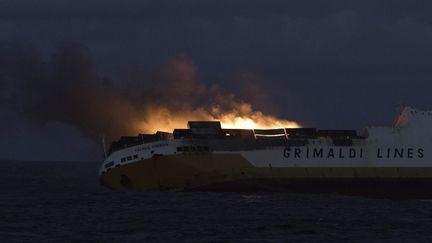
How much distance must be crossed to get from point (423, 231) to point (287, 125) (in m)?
→ 32.0

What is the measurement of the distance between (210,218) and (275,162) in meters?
18.5

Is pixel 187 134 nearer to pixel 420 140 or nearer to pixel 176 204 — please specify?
pixel 176 204

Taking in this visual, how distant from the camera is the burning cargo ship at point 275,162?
73750 mm

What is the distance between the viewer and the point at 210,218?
57.3 meters

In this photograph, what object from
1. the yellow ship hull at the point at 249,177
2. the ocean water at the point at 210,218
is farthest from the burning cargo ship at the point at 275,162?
the ocean water at the point at 210,218

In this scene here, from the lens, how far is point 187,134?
75375 mm

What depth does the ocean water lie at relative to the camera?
4862 cm

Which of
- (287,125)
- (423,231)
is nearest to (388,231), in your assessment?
(423,231)

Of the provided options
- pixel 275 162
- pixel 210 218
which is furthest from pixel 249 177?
pixel 210 218

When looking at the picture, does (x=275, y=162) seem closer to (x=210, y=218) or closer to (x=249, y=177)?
(x=249, y=177)

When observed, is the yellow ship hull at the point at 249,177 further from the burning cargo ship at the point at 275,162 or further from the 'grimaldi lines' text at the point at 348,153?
the 'grimaldi lines' text at the point at 348,153

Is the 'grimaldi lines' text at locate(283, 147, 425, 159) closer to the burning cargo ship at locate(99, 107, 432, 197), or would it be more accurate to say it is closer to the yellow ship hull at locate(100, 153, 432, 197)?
the burning cargo ship at locate(99, 107, 432, 197)

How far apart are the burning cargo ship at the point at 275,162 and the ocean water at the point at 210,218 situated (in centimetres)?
129

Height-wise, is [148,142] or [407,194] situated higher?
[148,142]
